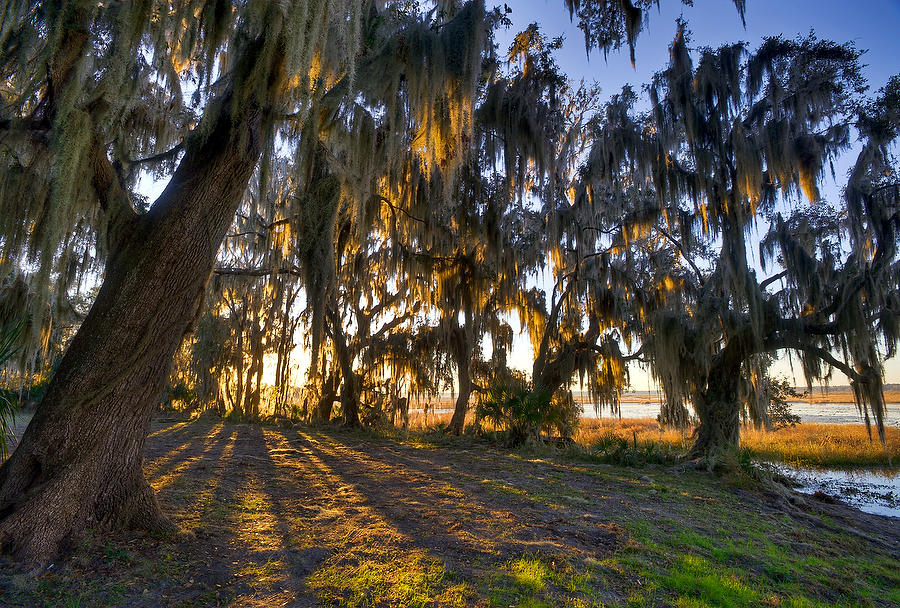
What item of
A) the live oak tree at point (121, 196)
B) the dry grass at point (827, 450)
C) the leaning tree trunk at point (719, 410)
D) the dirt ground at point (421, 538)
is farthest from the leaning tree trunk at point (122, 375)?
the dry grass at point (827, 450)

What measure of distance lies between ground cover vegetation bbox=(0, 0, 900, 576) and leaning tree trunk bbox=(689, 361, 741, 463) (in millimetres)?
48

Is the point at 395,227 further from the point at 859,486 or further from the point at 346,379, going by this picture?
the point at 859,486

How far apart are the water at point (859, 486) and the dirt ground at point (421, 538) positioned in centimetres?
159

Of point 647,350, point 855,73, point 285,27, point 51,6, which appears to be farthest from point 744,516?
point 51,6

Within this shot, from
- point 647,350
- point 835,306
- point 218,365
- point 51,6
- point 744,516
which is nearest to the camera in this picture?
point 51,6

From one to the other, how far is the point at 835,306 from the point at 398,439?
905 cm

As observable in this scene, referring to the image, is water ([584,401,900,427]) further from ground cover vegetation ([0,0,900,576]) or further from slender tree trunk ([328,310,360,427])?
slender tree trunk ([328,310,360,427])

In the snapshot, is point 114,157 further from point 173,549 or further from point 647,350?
point 647,350

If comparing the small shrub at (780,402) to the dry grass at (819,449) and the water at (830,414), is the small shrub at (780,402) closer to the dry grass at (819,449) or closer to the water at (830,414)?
the dry grass at (819,449)

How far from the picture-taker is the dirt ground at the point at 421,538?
8.94 ft

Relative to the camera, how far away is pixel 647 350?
31.3 feet

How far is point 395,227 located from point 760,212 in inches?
308

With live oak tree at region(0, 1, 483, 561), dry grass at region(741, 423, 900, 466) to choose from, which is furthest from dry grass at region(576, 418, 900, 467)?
live oak tree at region(0, 1, 483, 561)

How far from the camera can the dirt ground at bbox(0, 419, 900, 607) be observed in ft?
8.94
